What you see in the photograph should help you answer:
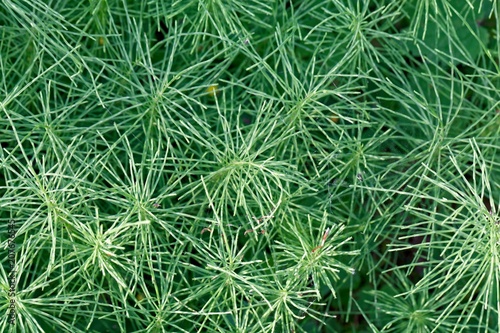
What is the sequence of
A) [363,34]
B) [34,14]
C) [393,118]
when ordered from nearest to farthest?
[34,14] < [363,34] < [393,118]

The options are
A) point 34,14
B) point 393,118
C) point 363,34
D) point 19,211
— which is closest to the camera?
point 19,211

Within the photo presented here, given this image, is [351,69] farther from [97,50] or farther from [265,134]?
[97,50]

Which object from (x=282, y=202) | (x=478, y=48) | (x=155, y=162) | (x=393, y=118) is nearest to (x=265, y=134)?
(x=282, y=202)

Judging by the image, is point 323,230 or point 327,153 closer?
point 323,230

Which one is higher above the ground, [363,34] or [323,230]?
[363,34]

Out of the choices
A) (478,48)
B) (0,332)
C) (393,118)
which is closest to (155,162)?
(0,332)

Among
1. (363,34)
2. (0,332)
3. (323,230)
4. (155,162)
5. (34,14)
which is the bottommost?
(0,332)

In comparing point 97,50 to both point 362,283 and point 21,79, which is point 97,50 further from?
point 362,283
